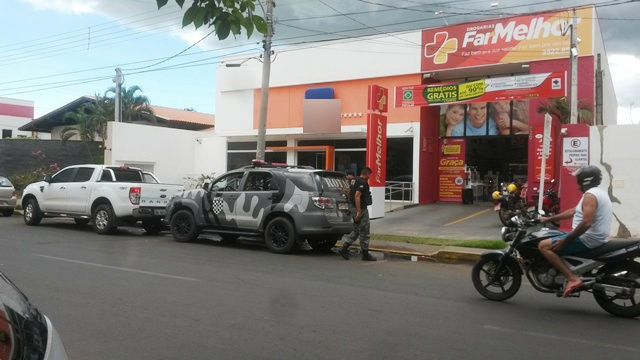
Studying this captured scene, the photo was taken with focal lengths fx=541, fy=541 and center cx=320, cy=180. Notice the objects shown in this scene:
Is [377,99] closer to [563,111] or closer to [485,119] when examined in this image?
[563,111]

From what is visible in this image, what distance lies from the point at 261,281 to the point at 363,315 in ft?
7.97

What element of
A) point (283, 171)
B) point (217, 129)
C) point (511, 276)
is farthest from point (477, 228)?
point (217, 129)

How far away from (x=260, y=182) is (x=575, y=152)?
7.97 m

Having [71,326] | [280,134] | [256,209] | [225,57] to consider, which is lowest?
[71,326]

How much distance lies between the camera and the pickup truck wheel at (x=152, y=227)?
1513cm

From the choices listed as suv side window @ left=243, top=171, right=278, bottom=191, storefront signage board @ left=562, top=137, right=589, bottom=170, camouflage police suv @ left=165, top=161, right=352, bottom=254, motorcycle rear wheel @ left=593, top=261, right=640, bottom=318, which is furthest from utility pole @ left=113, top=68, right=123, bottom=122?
motorcycle rear wheel @ left=593, top=261, right=640, bottom=318

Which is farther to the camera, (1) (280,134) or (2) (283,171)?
(1) (280,134)

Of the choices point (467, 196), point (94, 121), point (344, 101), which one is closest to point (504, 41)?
point (467, 196)

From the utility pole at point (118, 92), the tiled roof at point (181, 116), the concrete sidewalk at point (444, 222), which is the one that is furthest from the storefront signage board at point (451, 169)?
the tiled roof at point (181, 116)

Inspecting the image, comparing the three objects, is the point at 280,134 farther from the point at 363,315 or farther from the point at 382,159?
the point at 363,315

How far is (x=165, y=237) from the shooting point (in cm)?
1447

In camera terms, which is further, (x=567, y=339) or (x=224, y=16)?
(x=567, y=339)

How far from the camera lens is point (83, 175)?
49.6 feet

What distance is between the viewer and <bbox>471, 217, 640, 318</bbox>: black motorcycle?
653cm
